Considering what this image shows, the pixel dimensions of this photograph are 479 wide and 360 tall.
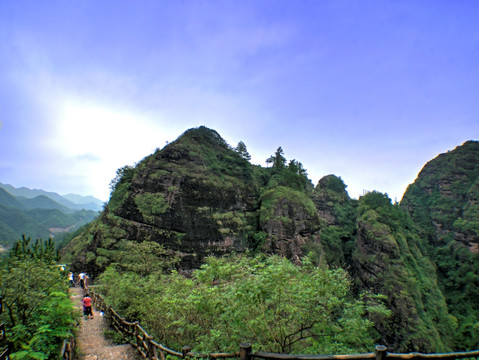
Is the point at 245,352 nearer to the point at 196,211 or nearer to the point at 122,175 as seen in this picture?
the point at 196,211

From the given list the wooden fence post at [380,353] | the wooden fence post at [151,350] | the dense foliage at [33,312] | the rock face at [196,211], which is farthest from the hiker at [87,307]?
the wooden fence post at [380,353]

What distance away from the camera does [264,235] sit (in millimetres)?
33750

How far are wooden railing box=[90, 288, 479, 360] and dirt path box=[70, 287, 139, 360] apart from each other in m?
0.38

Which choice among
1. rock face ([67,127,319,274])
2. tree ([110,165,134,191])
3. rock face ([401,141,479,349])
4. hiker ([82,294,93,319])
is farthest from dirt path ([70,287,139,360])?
rock face ([401,141,479,349])

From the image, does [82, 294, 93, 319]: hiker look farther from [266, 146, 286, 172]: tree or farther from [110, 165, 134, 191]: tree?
[266, 146, 286, 172]: tree

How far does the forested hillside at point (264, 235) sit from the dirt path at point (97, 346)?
4698 millimetres

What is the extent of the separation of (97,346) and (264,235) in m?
25.0

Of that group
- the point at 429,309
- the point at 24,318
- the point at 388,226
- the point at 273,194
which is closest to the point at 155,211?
the point at 273,194

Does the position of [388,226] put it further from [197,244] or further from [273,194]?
[197,244]

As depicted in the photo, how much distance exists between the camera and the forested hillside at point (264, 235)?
28656mm

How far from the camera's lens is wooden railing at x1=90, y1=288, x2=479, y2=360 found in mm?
3590

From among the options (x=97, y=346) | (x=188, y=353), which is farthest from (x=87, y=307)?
(x=188, y=353)

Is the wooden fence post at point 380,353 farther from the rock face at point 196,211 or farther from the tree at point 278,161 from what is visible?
the tree at point 278,161

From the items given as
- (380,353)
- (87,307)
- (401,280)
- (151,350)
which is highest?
(380,353)
